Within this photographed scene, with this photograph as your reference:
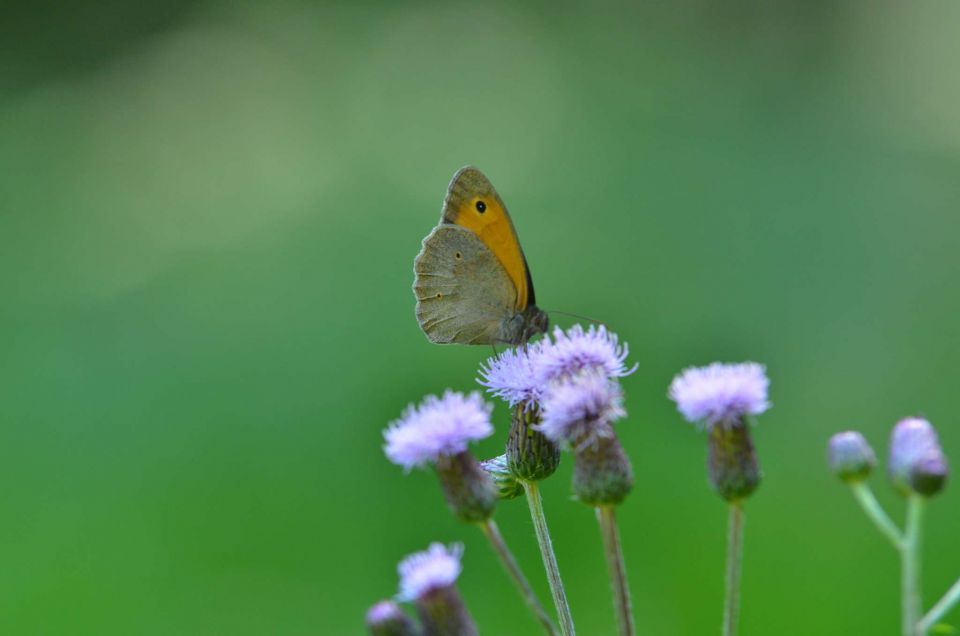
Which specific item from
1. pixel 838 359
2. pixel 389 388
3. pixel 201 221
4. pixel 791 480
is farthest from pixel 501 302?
pixel 201 221

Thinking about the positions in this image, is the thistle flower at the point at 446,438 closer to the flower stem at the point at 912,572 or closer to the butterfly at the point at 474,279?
the flower stem at the point at 912,572

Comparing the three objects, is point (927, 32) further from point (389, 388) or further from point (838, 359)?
point (389, 388)

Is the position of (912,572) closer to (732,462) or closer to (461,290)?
(732,462)

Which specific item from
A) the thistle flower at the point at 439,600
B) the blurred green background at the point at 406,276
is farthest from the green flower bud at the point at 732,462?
the blurred green background at the point at 406,276

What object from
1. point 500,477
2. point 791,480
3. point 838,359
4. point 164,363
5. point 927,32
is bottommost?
point 500,477

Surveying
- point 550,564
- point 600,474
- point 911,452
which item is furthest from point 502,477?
point 911,452

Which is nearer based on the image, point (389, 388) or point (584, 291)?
point (389, 388)

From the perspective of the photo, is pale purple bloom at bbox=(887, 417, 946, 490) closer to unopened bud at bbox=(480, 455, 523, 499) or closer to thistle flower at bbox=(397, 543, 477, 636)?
thistle flower at bbox=(397, 543, 477, 636)
